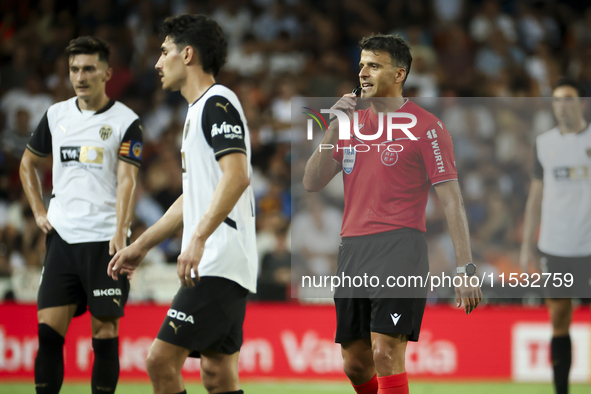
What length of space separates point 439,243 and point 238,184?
285cm

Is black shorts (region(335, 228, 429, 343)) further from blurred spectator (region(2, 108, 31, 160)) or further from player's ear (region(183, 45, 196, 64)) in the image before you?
blurred spectator (region(2, 108, 31, 160))

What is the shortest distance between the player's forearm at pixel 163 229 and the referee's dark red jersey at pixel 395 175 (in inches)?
41.6

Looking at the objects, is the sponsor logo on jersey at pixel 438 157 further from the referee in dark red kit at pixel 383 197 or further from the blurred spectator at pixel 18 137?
the blurred spectator at pixel 18 137

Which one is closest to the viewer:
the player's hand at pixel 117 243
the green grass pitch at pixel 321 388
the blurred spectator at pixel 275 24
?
the player's hand at pixel 117 243

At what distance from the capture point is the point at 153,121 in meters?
11.0

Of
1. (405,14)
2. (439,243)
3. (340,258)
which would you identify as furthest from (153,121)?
(340,258)

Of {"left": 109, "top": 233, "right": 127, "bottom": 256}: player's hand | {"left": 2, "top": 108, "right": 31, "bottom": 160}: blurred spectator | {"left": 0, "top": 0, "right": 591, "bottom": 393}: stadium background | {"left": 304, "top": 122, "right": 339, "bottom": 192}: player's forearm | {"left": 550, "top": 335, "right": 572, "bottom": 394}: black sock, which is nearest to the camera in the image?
{"left": 304, "top": 122, "right": 339, "bottom": 192}: player's forearm

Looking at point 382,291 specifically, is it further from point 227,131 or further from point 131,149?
point 131,149

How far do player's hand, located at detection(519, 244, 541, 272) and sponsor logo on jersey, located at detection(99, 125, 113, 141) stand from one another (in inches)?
140

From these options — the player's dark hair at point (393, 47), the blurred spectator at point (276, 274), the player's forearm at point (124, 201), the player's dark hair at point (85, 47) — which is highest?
the player's dark hair at point (85, 47)

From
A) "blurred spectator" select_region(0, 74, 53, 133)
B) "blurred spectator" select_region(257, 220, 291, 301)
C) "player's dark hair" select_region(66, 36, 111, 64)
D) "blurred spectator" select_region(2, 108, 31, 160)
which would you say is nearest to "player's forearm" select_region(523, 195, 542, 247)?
"blurred spectator" select_region(257, 220, 291, 301)

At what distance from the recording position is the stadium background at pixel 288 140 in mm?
7352

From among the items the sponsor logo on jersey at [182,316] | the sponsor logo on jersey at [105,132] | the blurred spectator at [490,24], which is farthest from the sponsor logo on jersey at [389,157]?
the blurred spectator at [490,24]

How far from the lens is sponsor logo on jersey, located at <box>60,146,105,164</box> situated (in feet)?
15.9
